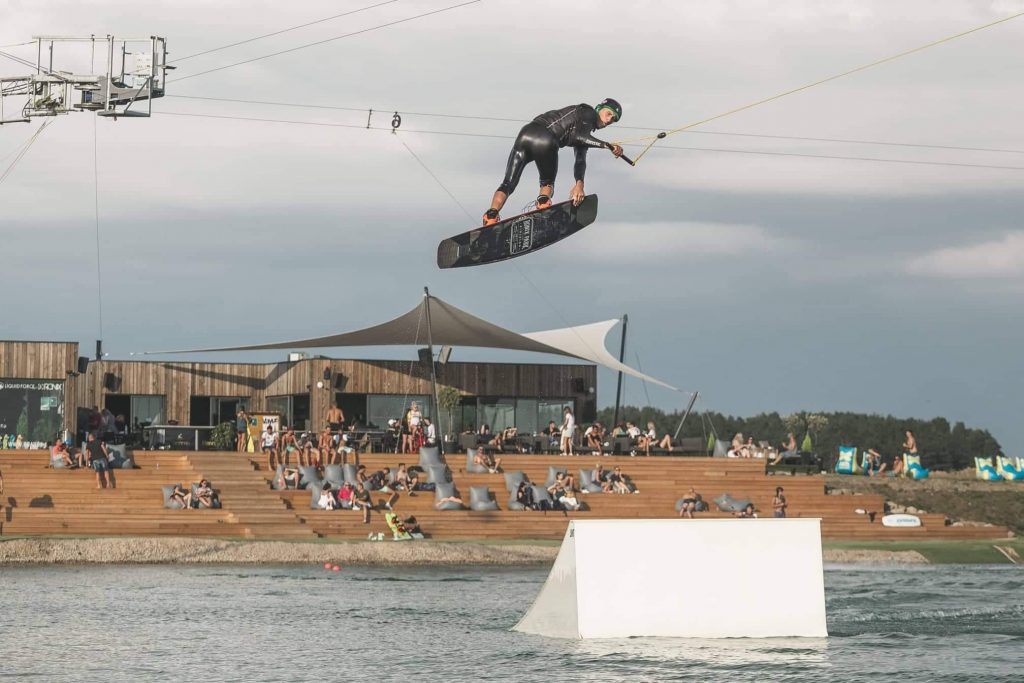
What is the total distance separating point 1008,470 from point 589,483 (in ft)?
50.9

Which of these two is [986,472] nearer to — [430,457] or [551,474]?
[551,474]

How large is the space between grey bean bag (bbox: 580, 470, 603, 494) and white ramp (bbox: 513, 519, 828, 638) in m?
14.2

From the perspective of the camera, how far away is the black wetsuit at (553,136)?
14.1m

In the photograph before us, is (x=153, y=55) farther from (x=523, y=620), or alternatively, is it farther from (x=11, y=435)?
(x=11, y=435)

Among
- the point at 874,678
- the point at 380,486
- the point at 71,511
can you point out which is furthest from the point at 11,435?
the point at 874,678

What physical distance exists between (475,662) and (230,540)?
35.7ft

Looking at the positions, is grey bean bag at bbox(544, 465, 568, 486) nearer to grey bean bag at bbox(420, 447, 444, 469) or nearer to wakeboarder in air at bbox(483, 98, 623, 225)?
grey bean bag at bbox(420, 447, 444, 469)

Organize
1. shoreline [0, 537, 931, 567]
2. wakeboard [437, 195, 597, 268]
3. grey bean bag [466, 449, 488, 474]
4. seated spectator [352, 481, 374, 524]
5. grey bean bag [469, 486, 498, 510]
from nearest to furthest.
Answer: wakeboard [437, 195, 597, 268] → shoreline [0, 537, 931, 567] → seated spectator [352, 481, 374, 524] → grey bean bag [469, 486, 498, 510] → grey bean bag [466, 449, 488, 474]

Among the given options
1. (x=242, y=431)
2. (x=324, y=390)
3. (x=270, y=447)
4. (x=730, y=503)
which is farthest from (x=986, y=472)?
(x=242, y=431)

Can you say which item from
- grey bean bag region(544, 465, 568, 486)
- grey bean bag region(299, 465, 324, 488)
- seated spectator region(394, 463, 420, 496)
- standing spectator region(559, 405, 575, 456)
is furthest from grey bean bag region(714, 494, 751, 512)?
grey bean bag region(299, 465, 324, 488)

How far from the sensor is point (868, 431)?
106 metres

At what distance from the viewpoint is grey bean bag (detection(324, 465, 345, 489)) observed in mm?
29161

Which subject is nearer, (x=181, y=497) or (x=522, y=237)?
(x=522, y=237)

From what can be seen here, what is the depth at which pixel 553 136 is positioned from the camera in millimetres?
14055
